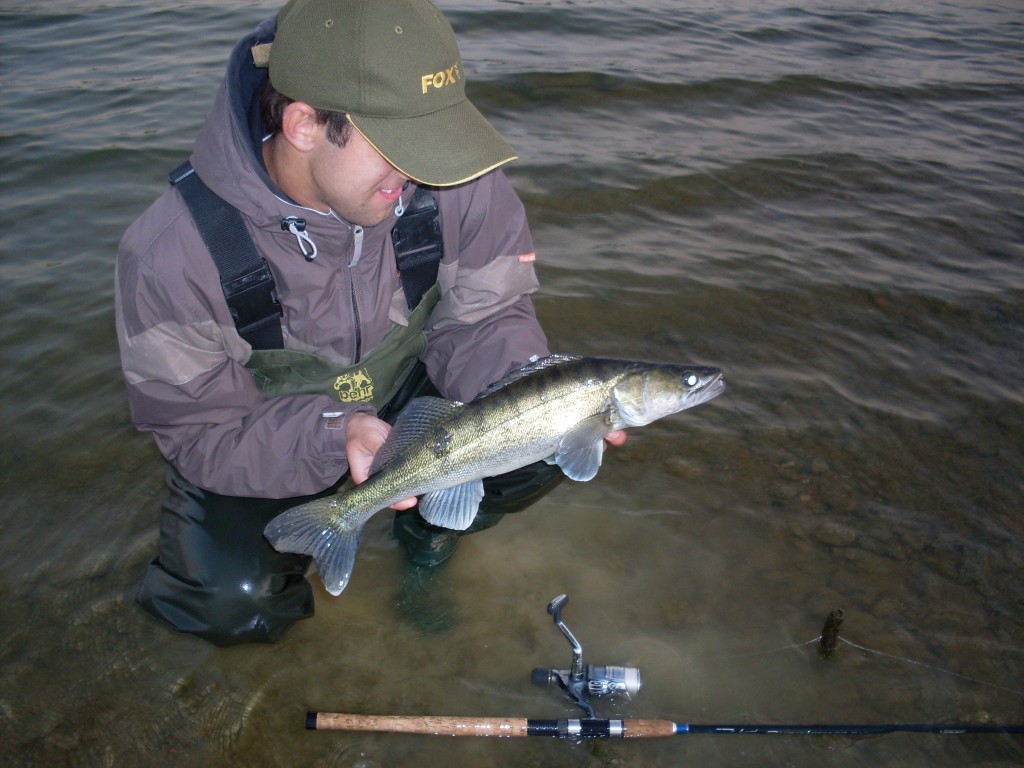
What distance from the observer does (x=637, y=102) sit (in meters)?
9.52

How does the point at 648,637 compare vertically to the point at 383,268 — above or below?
below

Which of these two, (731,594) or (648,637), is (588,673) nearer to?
(648,637)

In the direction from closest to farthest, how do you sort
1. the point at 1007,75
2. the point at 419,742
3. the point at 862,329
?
1. the point at 419,742
2. the point at 862,329
3. the point at 1007,75

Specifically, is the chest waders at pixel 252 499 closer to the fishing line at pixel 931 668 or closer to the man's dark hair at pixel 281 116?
the man's dark hair at pixel 281 116

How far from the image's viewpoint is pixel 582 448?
3.07m

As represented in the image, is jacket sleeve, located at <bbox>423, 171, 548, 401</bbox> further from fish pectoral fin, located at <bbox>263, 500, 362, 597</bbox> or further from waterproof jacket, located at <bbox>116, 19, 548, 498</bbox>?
fish pectoral fin, located at <bbox>263, 500, 362, 597</bbox>

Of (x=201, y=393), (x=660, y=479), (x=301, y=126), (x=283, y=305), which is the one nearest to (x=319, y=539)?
(x=201, y=393)

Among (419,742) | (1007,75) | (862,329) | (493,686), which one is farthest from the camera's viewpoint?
(1007,75)

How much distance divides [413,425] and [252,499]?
3.19 ft

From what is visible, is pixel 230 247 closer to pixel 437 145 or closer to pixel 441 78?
pixel 437 145

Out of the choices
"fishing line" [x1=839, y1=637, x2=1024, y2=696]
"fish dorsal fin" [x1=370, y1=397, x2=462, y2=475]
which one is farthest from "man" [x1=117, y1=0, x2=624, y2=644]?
"fishing line" [x1=839, y1=637, x2=1024, y2=696]

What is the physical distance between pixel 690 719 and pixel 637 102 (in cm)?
792

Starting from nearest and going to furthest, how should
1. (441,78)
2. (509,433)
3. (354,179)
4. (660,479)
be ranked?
(441,78)
(354,179)
(509,433)
(660,479)

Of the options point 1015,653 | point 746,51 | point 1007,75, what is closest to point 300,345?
point 1015,653
